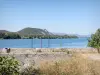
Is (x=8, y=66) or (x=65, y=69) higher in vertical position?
(x=8, y=66)

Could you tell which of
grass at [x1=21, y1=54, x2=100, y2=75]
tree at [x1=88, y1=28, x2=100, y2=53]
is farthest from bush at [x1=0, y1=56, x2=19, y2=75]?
tree at [x1=88, y1=28, x2=100, y2=53]

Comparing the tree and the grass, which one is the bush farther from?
the tree

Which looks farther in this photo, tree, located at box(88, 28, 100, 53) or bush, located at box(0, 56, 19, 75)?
tree, located at box(88, 28, 100, 53)

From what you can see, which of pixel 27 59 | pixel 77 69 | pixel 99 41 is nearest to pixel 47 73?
pixel 77 69

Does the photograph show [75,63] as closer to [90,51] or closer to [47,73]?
[47,73]

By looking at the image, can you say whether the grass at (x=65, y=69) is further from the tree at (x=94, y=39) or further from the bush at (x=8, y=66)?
the tree at (x=94, y=39)

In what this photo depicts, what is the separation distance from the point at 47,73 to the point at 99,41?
9.53 meters

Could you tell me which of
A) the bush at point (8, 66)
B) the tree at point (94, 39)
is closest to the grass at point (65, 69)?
the bush at point (8, 66)

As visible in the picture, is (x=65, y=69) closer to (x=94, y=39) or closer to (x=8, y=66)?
(x=8, y=66)

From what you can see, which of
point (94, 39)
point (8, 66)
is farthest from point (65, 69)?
point (94, 39)

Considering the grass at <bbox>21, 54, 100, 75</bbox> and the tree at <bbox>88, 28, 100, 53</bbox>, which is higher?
the tree at <bbox>88, 28, 100, 53</bbox>

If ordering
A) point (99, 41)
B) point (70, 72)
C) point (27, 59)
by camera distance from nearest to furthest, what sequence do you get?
point (70, 72) → point (27, 59) → point (99, 41)

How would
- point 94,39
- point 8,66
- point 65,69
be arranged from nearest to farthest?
point 8,66 < point 65,69 < point 94,39

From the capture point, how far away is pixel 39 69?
8719 mm
